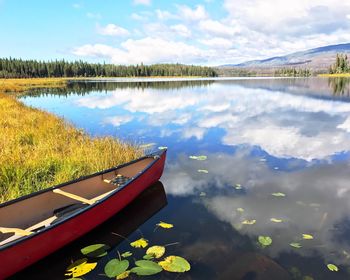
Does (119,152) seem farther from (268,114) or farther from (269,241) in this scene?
(268,114)

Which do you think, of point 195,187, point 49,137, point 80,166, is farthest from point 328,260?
point 49,137

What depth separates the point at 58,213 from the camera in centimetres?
764

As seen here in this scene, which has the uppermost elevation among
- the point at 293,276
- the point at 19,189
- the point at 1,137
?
the point at 1,137

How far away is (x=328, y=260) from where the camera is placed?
6445mm

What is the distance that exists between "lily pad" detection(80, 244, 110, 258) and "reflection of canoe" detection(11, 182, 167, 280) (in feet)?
0.48

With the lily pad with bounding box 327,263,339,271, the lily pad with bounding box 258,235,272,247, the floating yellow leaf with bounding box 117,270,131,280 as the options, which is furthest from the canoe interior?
the lily pad with bounding box 327,263,339,271

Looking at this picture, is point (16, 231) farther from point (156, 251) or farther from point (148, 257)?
point (156, 251)

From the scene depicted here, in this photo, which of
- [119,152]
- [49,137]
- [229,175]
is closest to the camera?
[229,175]

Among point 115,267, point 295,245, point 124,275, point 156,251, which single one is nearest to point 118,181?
point 156,251

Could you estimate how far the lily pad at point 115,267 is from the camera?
577cm

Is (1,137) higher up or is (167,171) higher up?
(1,137)

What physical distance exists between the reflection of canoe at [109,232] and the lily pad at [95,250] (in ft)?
0.48

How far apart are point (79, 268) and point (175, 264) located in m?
2.02

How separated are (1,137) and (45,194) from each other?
7.11 metres
